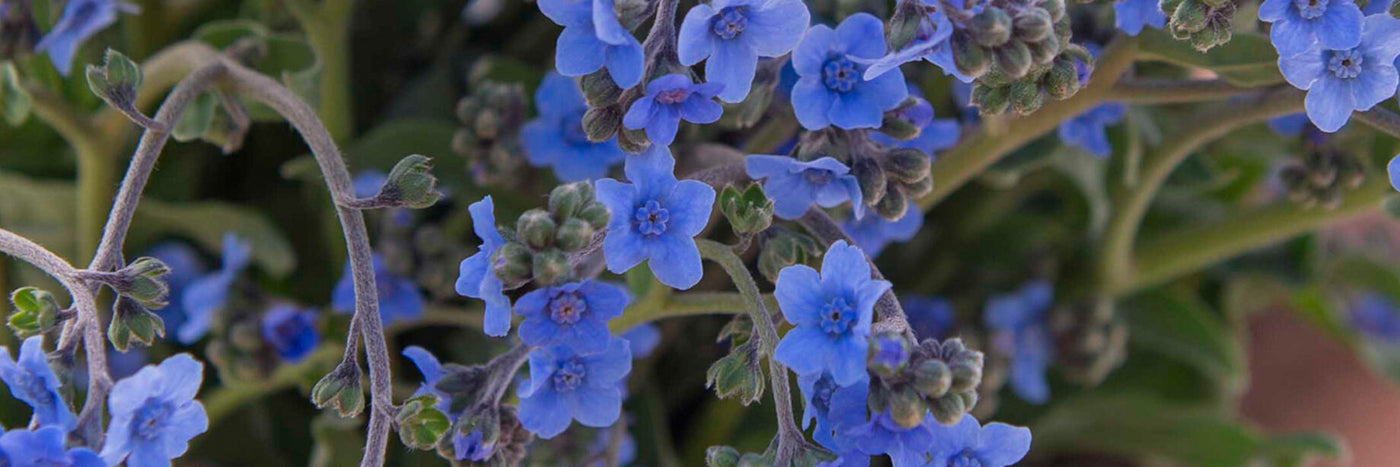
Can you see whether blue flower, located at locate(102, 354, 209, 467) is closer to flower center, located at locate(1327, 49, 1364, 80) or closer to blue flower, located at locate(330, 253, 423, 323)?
blue flower, located at locate(330, 253, 423, 323)

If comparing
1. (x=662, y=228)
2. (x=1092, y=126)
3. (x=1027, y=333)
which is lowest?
(x=1027, y=333)

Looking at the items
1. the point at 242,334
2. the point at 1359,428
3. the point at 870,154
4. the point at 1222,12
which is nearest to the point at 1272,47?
the point at 1222,12

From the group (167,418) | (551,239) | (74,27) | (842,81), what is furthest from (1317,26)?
(74,27)

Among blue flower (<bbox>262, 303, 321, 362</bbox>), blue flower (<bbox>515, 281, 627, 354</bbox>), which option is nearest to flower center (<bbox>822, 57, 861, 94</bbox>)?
blue flower (<bbox>515, 281, 627, 354</bbox>)

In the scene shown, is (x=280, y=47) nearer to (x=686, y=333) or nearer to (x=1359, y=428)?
(x=686, y=333)

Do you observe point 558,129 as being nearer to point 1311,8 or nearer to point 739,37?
point 739,37

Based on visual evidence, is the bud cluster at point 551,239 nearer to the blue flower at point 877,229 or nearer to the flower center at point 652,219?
the flower center at point 652,219

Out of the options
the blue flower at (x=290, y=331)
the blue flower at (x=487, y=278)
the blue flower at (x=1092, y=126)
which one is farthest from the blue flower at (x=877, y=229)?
the blue flower at (x=290, y=331)
